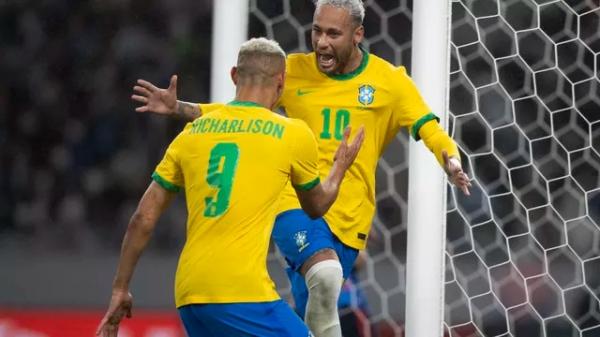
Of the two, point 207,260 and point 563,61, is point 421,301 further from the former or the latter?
point 563,61

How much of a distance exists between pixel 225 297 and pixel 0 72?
4.62 metres

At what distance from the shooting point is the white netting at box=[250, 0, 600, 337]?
6473mm

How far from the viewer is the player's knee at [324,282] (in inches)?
171

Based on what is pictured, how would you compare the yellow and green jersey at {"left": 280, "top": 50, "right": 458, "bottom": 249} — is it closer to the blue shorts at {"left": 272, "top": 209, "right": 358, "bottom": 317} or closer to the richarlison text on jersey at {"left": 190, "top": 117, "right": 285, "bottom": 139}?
the blue shorts at {"left": 272, "top": 209, "right": 358, "bottom": 317}

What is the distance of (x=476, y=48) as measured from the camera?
22.9 feet

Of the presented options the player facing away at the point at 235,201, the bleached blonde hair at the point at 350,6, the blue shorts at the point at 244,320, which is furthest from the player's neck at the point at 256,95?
the bleached blonde hair at the point at 350,6

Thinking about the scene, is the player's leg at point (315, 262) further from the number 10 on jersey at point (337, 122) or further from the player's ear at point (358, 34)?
the player's ear at point (358, 34)

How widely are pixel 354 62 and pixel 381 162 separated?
188 cm

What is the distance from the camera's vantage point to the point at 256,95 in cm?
370

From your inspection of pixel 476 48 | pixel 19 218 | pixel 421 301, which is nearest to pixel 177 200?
pixel 19 218

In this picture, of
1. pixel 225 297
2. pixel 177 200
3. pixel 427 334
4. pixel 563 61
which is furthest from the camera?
pixel 177 200

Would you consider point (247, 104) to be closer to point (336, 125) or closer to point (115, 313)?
point (115, 313)

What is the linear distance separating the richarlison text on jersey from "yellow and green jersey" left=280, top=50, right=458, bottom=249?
0.86m

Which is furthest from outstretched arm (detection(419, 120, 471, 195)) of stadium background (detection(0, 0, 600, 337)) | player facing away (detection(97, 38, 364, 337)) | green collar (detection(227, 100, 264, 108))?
stadium background (detection(0, 0, 600, 337))
